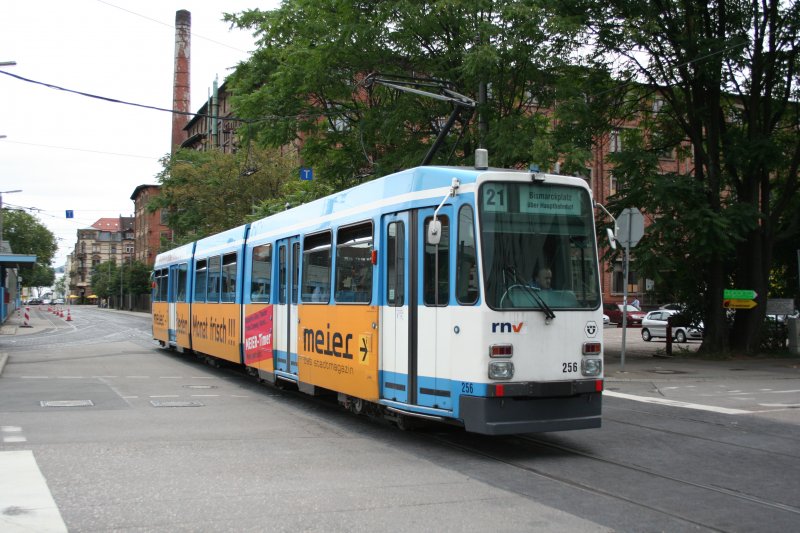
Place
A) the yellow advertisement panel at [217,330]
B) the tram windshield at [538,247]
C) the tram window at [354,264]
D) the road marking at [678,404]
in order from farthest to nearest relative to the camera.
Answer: the yellow advertisement panel at [217,330] < the road marking at [678,404] < the tram window at [354,264] < the tram windshield at [538,247]

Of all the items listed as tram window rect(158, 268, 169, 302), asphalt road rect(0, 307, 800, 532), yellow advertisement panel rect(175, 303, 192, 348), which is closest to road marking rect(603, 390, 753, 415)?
asphalt road rect(0, 307, 800, 532)

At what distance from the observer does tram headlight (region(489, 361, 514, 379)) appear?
27.1 feet

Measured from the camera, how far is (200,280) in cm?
2002

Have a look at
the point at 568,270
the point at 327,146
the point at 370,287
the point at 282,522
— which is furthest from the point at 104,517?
the point at 327,146

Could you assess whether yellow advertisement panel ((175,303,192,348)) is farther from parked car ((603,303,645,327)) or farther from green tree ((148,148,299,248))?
parked car ((603,303,645,327))

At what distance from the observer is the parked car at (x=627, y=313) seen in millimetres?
48000

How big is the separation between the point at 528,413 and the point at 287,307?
18.5ft

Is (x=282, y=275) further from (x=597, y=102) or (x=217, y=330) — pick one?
(x=597, y=102)

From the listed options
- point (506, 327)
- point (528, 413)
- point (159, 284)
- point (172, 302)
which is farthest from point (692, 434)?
point (159, 284)

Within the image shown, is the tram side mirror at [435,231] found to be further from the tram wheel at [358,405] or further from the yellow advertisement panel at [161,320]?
the yellow advertisement panel at [161,320]

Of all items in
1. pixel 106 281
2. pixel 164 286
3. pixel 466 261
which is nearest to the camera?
pixel 466 261

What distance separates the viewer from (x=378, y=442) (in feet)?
31.1

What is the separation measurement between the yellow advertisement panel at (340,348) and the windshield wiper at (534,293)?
2005 mm

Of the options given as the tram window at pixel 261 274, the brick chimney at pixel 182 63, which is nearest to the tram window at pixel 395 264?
Result: the tram window at pixel 261 274
